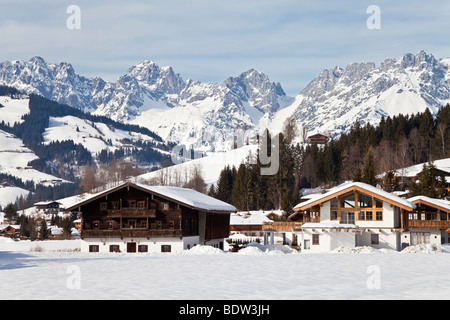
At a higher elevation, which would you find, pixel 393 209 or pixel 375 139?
pixel 375 139

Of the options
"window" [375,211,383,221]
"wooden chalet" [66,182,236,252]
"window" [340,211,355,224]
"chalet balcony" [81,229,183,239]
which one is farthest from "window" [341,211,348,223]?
"chalet balcony" [81,229,183,239]

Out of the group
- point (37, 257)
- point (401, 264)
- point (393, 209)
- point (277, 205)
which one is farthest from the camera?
point (277, 205)

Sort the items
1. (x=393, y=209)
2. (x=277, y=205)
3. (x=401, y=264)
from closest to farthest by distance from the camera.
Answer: (x=401, y=264)
(x=393, y=209)
(x=277, y=205)

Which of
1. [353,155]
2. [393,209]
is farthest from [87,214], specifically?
[353,155]

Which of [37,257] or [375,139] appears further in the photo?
[375,139]

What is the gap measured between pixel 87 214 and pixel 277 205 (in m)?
72.0

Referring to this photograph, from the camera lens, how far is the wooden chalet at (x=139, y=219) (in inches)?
2389

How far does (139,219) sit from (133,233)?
67.6 inches

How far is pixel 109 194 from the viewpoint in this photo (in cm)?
6297

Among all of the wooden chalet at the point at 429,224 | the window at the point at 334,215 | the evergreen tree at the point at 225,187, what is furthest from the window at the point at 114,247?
the evergreen tree at the point at 225,187

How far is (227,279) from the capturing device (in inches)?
1147

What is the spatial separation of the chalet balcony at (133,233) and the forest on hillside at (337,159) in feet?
200
